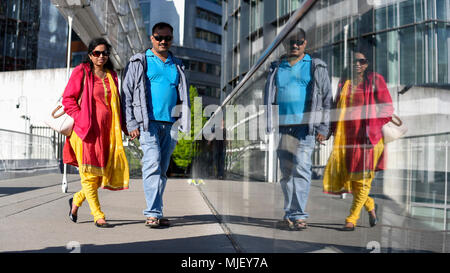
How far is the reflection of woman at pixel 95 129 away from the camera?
321 centimetres

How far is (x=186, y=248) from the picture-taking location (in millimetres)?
2385

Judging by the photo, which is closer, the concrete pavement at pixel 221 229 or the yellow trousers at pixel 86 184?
the concrete pavement at pixel 221 229

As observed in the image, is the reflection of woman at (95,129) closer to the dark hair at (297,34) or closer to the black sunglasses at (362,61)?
the dark hair at (297,34)

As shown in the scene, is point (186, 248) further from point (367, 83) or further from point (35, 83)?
point (35, 83)

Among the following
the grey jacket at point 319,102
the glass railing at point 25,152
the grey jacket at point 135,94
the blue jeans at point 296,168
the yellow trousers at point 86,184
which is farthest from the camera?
the glass railing at point 25,152

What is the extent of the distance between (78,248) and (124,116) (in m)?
1.30

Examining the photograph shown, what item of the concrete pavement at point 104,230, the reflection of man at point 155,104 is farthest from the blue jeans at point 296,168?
the reflection of man at point 155,104

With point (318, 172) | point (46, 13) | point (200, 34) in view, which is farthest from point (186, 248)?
point (200, 34)

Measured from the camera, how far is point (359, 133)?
1.17 metres

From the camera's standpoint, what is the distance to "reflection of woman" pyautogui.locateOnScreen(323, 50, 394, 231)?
43.2 inches

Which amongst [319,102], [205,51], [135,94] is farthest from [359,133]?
[205,51]

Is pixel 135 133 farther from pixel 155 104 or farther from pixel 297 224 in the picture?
pixel 297 224

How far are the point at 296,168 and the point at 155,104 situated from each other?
1.99 m

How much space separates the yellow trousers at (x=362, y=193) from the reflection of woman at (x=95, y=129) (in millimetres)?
2250
